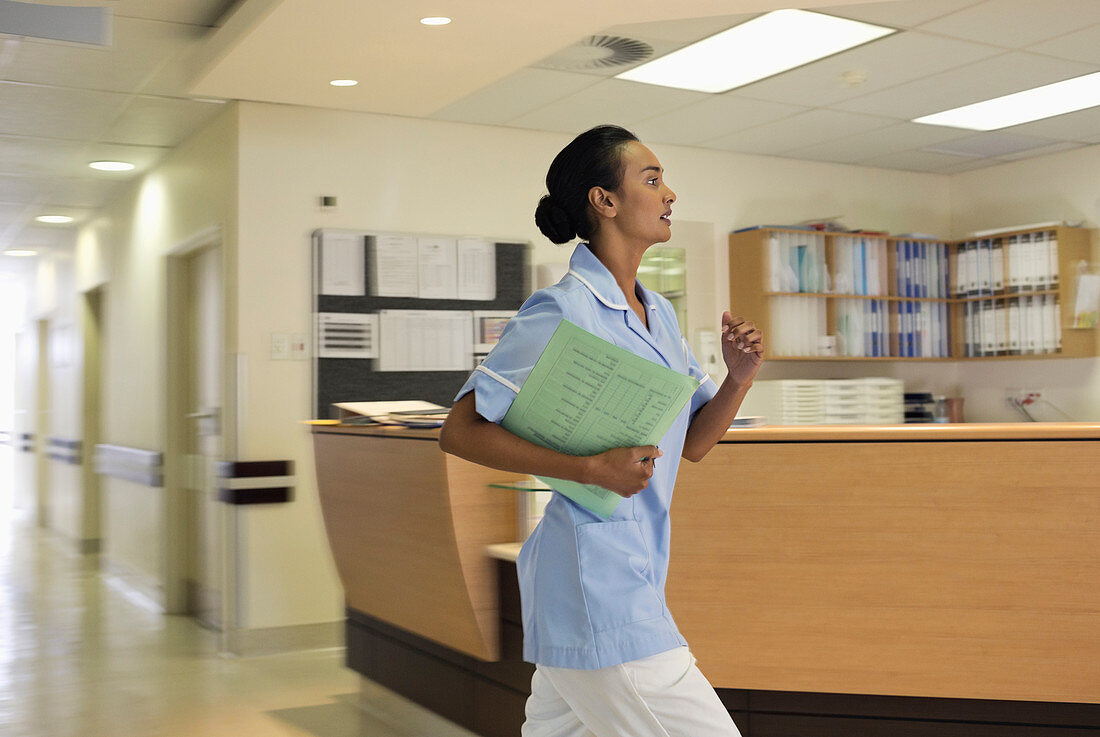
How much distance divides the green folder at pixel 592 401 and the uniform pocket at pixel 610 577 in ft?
0.12

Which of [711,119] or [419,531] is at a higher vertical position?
[711,119]

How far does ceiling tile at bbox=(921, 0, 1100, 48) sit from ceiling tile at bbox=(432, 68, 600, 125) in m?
1.67

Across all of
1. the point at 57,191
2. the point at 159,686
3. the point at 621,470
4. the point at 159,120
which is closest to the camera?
the point at 621,470

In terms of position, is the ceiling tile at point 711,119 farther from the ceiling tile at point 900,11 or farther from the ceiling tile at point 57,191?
the ceiling tile at point 57,191

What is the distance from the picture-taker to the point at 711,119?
6312 mm

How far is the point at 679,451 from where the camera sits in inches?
70.1

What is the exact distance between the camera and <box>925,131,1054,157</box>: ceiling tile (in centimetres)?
686

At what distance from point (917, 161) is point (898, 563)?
528cm

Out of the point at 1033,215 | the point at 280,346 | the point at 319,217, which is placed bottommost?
the point at 280,346

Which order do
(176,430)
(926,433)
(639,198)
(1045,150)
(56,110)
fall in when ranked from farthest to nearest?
(1045,150) → (176,430) → (56,110) → (926,433) → (639,198)

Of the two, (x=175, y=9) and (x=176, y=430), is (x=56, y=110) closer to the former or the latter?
(x=175, y=9)

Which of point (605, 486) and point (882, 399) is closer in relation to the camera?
point (605, 486)

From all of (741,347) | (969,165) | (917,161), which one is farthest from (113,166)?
(741,347)

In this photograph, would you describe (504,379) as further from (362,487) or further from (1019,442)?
(362,487)
